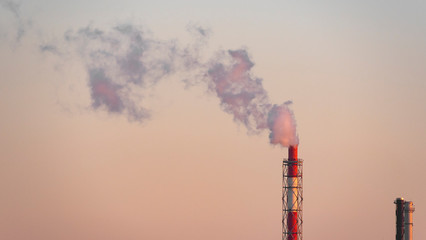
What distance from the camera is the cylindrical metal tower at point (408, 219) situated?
66.2 metres

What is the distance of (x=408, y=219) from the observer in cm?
6681

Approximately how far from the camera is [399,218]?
6688cm

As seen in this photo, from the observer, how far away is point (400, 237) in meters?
66.3

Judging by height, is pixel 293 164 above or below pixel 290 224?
above

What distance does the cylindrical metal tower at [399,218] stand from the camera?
66.4m

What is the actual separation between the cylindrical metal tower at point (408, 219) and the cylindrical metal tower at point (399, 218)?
384mm

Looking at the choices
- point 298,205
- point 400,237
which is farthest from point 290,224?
point 400,237

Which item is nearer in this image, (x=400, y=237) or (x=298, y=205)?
(x=298, y=205)

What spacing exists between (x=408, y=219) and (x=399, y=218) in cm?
84

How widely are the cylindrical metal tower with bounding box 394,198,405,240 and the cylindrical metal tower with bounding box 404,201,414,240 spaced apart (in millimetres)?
384

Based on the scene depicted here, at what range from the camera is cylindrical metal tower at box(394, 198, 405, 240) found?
66375 millimetres

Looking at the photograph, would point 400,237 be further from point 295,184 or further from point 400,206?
point 295,184

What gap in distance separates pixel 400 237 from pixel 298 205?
11.7m

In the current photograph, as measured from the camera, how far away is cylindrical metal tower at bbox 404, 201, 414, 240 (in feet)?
217
